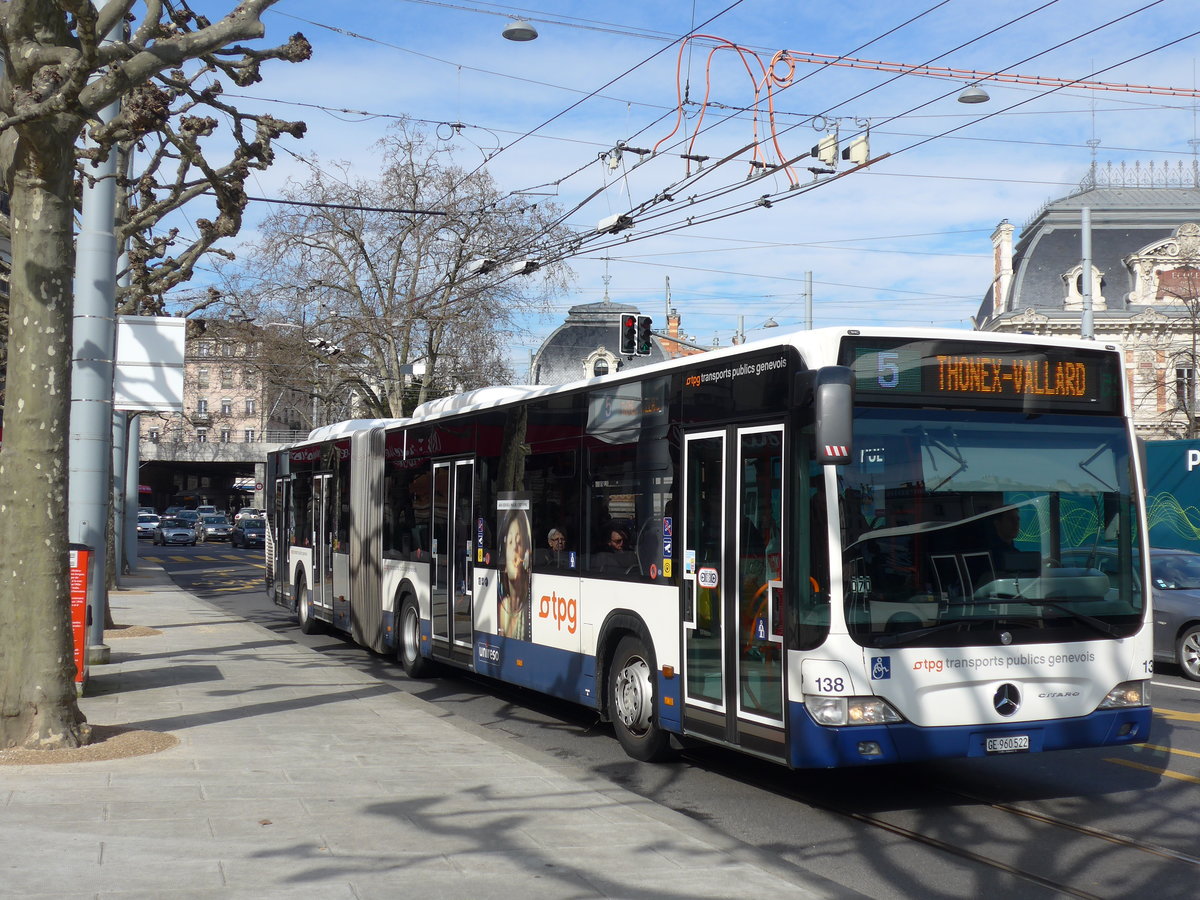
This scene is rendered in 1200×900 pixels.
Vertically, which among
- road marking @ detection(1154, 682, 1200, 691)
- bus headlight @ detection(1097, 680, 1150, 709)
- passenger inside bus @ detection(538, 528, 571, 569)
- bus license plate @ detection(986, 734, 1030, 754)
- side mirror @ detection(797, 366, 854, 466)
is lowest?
road marking @ detection(1154, 682, 1200, 691)

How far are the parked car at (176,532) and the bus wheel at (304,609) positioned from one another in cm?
4850

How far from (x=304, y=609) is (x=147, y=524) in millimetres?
56515

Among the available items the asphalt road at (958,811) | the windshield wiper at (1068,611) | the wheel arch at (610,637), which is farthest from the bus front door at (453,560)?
the windshield wiper at (1068,611)

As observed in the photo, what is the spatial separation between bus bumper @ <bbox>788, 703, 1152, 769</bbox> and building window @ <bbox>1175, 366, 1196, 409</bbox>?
45660 millimetres

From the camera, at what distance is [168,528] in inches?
2655

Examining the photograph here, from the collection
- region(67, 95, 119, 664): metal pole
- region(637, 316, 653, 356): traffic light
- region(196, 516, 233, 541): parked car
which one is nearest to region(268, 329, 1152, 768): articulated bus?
region(67, 95, 119, 664): metal pole

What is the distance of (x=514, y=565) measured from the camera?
1232 centimetres

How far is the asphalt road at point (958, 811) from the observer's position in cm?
679

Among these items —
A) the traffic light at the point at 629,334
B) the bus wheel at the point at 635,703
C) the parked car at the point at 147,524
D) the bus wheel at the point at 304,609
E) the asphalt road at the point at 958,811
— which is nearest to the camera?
the asphalt road at the point at 958,811

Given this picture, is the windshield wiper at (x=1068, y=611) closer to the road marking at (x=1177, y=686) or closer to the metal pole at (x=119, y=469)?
the road marking at (x=1177, y=686)

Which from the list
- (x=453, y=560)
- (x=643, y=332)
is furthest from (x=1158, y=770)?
(x=643, y=332)

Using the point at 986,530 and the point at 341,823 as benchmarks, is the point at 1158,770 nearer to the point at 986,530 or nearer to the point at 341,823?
the point at 986,530

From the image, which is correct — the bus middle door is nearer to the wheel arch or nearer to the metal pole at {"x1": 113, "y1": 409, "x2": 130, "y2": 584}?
the wheel arch

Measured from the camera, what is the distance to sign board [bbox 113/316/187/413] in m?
14.0
